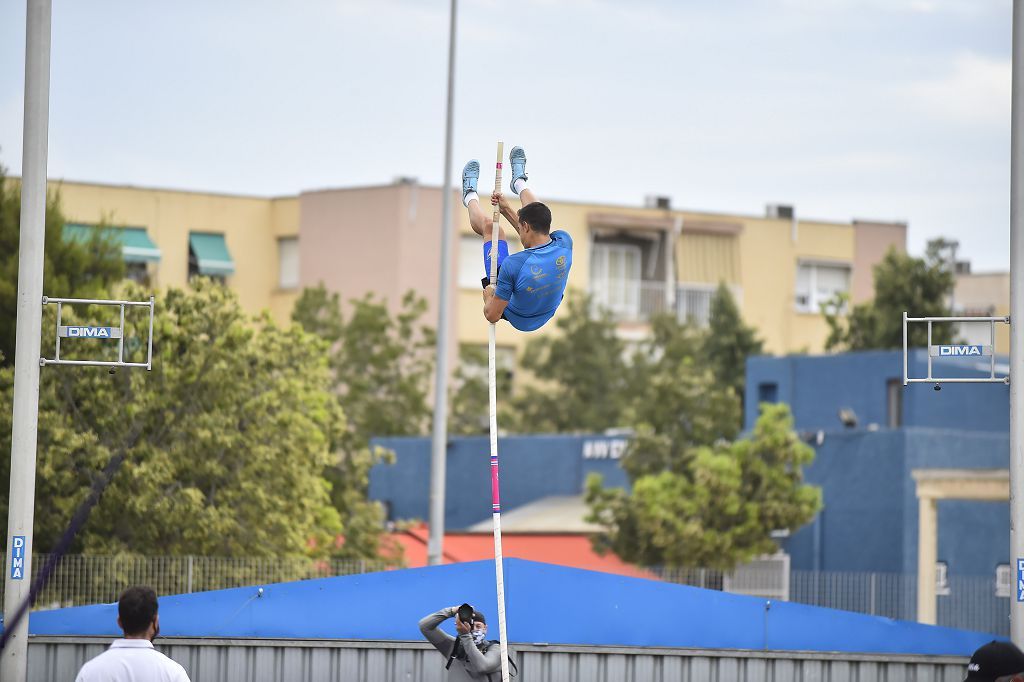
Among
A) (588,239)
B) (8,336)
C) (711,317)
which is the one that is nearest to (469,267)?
(588,239)

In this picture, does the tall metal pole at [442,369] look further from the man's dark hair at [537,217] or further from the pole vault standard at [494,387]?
the man's dark hair at [537,217]

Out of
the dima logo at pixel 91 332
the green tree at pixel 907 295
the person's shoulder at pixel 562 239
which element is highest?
the green tree at pixel 907 295

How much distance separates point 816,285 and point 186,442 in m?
36.0

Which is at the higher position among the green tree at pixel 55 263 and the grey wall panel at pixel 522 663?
the green tree at pixel 55 263

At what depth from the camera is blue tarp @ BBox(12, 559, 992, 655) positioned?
51.4 ft

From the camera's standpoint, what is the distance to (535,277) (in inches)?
464

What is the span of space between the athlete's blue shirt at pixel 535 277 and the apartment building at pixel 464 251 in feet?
132

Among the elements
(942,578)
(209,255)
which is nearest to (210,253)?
(209,255)

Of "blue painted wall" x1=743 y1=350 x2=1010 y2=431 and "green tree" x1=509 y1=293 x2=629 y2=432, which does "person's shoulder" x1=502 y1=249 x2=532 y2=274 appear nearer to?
"blue painted wall" x1=743 y1=350 x2=1010 y2=431

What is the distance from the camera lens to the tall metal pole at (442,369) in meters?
29.2

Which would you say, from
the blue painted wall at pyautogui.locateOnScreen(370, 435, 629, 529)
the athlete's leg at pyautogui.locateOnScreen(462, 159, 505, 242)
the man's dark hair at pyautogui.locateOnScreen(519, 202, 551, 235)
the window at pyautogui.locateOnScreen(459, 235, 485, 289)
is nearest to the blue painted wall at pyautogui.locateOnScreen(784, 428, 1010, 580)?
the blue painted wall at pyautogui.locateOnScreen(370, 435, 629, 529)

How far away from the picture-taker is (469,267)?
53.8 meters

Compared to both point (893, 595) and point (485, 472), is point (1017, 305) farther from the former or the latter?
point (485, 472)

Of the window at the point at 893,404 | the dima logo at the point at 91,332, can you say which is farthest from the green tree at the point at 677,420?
the dima logo at the point at 91,332
